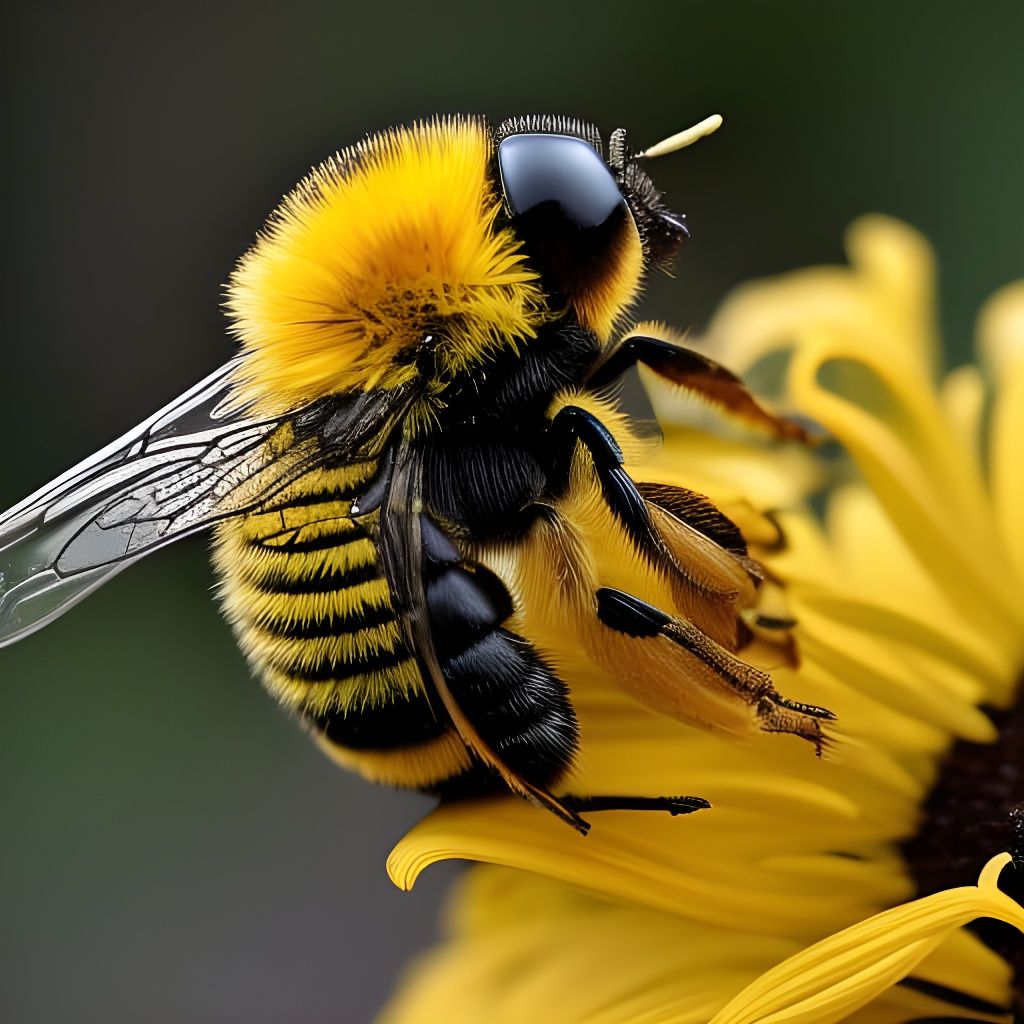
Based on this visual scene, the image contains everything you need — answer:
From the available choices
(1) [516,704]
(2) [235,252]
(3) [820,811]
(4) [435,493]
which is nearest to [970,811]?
(3) [820,811]

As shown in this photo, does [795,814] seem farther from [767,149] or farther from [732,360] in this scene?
[767,149]

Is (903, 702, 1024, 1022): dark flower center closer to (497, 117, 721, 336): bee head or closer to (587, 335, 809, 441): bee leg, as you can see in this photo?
(587, 335, 809, 441): bee leg

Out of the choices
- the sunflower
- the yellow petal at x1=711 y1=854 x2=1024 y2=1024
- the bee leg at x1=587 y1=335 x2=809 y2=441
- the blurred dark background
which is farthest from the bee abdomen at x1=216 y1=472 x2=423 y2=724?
the blurred dark background

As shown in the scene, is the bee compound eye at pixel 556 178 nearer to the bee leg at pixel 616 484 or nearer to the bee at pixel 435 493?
the bee at pixel 435 493

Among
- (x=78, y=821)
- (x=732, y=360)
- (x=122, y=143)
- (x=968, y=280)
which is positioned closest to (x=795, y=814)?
(x=732, y=360)

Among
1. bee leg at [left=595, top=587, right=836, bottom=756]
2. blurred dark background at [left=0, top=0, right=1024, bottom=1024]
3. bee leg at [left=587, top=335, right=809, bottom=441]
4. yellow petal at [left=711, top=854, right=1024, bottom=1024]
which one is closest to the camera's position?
yellow petal at [left=711, top=854, right=1024, bottom=1024]

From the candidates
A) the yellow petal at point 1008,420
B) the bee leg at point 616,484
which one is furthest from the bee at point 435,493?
the yellow petal at point 1008,420

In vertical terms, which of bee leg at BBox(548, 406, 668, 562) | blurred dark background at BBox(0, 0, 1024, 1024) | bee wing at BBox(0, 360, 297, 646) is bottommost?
blurred dark background at BBox(0, 0, 1024, 1024)
